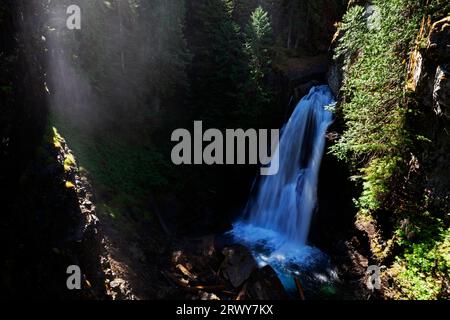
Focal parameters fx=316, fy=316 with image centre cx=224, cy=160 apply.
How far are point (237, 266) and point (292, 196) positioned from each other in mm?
6314

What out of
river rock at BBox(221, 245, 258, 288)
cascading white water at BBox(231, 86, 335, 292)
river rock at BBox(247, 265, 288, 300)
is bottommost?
river rock at BBox(247, 265, 288, 300)

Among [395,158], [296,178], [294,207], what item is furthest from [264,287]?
[296,178]

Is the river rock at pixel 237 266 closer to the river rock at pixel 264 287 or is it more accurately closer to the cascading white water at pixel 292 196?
the river rock at pixel 264 287

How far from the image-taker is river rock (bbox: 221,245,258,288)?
11882mm

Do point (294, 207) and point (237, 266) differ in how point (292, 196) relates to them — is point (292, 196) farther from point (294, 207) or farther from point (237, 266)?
point (237, 266)

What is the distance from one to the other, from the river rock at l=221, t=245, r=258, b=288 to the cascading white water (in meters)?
1.76

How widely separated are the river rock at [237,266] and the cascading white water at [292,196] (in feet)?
5.78

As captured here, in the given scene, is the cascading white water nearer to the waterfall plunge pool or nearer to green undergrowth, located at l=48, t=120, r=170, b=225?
the waterfall plunge pool

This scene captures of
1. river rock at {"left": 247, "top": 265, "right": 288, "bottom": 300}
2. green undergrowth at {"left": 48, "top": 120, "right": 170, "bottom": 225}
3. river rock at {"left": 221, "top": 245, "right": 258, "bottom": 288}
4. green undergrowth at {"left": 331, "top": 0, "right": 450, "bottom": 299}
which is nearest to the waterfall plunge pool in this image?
river rock at {"left": 247, "top": 265, "right": 288, "bottom": 300}

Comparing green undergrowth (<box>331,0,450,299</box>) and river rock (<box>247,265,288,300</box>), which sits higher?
green undergrowth (<box>331,0,450,299</box>)

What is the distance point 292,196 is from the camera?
17359mm

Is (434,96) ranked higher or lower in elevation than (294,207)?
higher

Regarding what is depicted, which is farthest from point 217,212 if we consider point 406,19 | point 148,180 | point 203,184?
point 406,19

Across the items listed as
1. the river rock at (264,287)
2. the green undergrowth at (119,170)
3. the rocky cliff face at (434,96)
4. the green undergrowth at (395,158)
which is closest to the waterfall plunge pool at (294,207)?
the river rock at (264,287)
